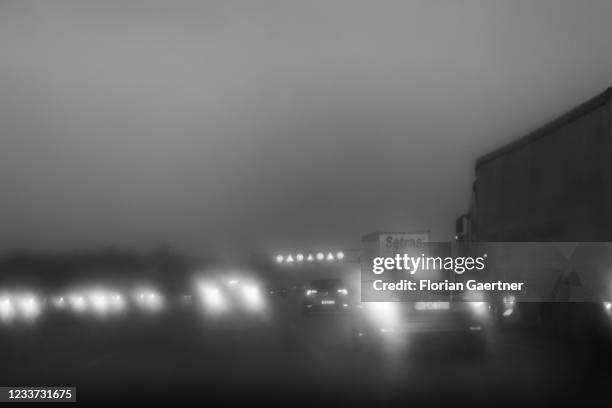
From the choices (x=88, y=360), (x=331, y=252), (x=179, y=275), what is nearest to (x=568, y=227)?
(x=88, y=360)

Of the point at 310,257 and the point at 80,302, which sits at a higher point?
the point at 310,257

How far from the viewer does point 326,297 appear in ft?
119

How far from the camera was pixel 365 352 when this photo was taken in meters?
17.2

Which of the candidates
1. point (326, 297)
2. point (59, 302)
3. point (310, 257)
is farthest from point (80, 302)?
point (310, 257)

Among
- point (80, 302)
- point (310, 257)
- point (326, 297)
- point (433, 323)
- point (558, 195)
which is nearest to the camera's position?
point (433, 323)

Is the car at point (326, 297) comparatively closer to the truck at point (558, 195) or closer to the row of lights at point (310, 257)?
the truck at point (558, 195)

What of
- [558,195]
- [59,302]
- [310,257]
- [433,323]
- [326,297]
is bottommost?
[433,323]

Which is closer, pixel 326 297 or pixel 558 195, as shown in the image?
pixel 558 195

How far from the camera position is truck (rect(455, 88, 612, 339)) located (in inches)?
655

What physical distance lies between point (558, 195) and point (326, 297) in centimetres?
1788

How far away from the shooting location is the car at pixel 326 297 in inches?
1423

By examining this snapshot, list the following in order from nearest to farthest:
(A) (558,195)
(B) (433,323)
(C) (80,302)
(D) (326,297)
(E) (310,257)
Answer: (B) (433,323) → (A) (558,195) → (D) (326,297) → (C) (80,302) → (E) (310,257)

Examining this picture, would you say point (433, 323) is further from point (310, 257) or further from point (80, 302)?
point (310, 257)

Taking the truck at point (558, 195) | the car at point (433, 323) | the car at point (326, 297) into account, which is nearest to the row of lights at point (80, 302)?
the car at point (326, 297)
